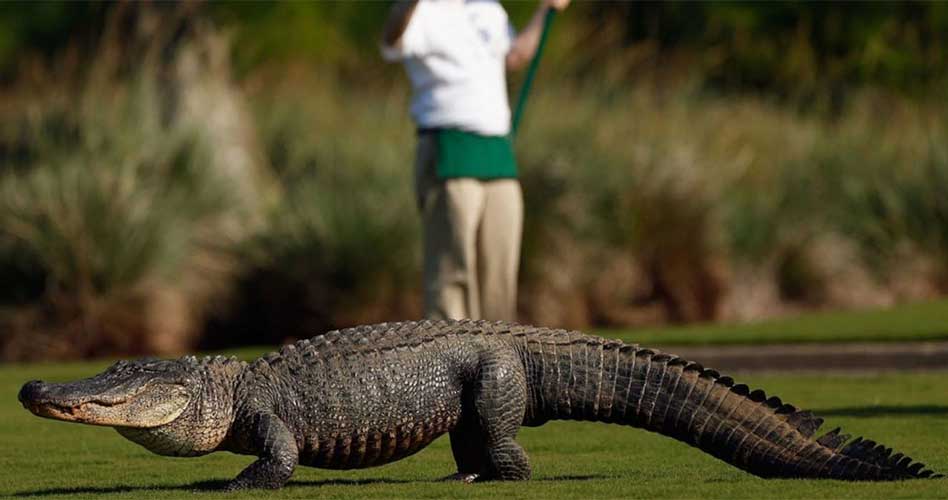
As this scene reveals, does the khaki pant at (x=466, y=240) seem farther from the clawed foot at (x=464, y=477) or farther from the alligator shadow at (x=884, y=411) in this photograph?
the clawed foot at (x=464, y=477)

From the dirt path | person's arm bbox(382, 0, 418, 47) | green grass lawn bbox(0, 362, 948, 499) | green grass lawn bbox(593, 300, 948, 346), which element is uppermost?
person's arm bbox(382, 0, 418, 47)

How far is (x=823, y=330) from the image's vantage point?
592 inches

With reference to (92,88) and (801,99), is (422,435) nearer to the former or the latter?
(92,88)

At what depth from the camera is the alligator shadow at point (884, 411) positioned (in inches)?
368

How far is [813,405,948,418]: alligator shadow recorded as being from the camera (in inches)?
368

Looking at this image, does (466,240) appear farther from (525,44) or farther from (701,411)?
(701,411)

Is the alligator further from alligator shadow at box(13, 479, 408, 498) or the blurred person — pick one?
the blurred person

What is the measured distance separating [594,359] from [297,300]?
10.8 meters

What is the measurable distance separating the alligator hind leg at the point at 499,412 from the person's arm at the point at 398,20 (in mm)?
4247

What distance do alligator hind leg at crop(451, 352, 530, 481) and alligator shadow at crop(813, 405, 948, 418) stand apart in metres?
3.23

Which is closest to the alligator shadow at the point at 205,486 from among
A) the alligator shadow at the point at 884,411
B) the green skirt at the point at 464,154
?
the alligator shadow at the point at 884,411

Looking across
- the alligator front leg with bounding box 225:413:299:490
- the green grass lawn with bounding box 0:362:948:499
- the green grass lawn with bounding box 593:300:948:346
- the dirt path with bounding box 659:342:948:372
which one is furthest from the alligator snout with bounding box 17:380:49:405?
the green grass lawn with bounding box 593:300:948:346

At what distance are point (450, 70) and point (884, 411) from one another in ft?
10.5

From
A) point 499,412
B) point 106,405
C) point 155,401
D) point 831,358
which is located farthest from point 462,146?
point 106,405
